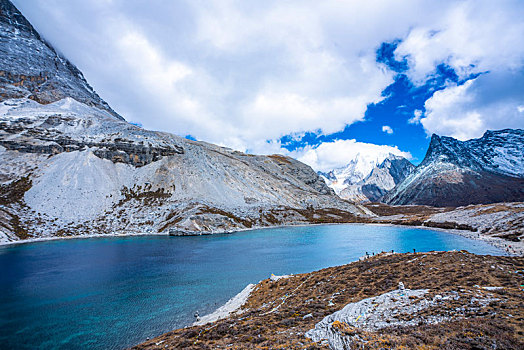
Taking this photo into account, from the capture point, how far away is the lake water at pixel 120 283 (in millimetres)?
25000

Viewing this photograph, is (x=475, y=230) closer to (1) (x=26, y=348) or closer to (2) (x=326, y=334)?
(2) (x=326, y=334)

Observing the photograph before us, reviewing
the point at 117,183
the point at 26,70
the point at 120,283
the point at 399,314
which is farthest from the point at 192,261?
the point at 26,70

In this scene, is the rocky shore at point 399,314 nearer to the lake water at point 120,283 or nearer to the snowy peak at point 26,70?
the lake water at point 120,283

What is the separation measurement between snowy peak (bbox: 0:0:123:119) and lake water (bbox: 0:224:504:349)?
147757mm

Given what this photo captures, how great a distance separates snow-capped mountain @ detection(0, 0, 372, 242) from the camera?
96.2m

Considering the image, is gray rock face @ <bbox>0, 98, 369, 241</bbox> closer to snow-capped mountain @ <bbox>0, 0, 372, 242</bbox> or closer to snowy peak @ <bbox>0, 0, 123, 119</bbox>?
snow-capped mountain @ <bbox>0, 0, 372, 242</bbox>

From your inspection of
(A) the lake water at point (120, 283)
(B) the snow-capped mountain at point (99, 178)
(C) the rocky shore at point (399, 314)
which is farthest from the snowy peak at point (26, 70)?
(C) the rocky shore at point (399, 314)

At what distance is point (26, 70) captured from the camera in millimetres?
174500

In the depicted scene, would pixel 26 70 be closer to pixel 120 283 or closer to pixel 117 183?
pixel 117 183

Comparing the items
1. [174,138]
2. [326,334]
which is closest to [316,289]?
[326,334]

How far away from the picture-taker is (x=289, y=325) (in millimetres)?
16609

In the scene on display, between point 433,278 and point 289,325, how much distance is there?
46.1ft

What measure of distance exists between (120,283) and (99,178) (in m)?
96.7

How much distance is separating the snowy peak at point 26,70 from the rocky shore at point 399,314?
20635cm
